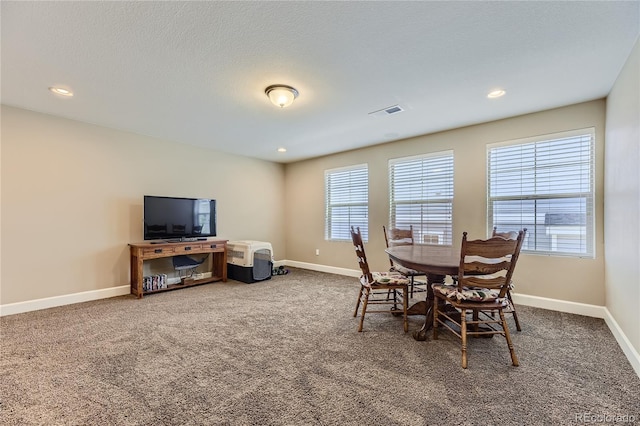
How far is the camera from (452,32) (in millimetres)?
1975

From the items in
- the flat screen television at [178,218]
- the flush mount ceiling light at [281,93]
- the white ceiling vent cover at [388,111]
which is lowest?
the flat screen television at [178,218]

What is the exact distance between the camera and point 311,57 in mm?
2279

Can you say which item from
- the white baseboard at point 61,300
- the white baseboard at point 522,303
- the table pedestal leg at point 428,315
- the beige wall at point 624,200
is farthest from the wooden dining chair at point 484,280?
the white baseboard at point 61,300

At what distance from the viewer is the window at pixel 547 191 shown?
321cm

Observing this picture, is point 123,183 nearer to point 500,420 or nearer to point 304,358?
point 304,358

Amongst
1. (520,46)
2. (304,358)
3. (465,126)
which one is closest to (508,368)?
(304,358)

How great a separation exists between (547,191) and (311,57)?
3251 millimetres

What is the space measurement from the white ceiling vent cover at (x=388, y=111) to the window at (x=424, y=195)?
4.24ft

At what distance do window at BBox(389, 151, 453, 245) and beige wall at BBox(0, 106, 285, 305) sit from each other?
352 centimetres

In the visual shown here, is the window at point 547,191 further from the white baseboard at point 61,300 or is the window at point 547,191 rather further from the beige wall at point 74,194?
the white baseboard at point 61,300

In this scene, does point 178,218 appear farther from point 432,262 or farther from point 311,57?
point 432,262

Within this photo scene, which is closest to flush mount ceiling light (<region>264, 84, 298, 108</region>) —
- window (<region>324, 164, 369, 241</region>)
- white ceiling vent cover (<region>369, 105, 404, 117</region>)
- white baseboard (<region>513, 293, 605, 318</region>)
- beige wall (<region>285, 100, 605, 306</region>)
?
white ceiling vent cover (<region>369, 105, 404, 117</region>)

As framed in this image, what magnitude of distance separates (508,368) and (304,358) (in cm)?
154

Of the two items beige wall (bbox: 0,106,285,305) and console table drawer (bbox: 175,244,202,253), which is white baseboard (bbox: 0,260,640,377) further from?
console table drawer (bbox: 175,244,202,253)
